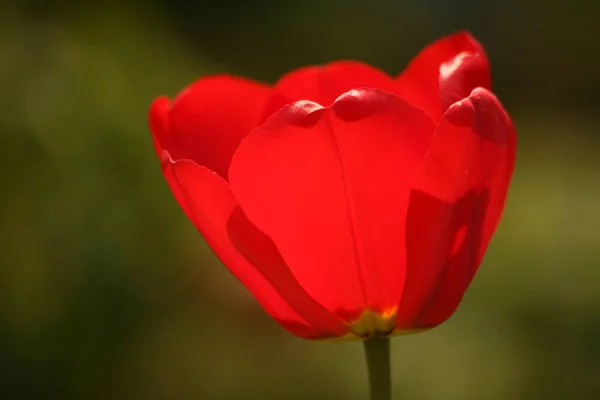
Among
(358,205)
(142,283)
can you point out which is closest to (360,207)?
(358,205)

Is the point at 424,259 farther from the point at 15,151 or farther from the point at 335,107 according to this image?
the point at 15,151

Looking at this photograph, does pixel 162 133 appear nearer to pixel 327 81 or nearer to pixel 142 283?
pixel 327 81

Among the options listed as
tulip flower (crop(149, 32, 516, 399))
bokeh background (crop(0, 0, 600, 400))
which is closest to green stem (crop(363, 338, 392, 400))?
tulip flower (crop(149, 32, 516, 399))

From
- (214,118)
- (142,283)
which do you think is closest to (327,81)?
(214,118)

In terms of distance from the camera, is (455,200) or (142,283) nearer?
(455,200)

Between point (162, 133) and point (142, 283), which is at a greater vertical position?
point (162, 133)

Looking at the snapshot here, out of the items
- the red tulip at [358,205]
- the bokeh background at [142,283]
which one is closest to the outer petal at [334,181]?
the red tulip at [358,205]
